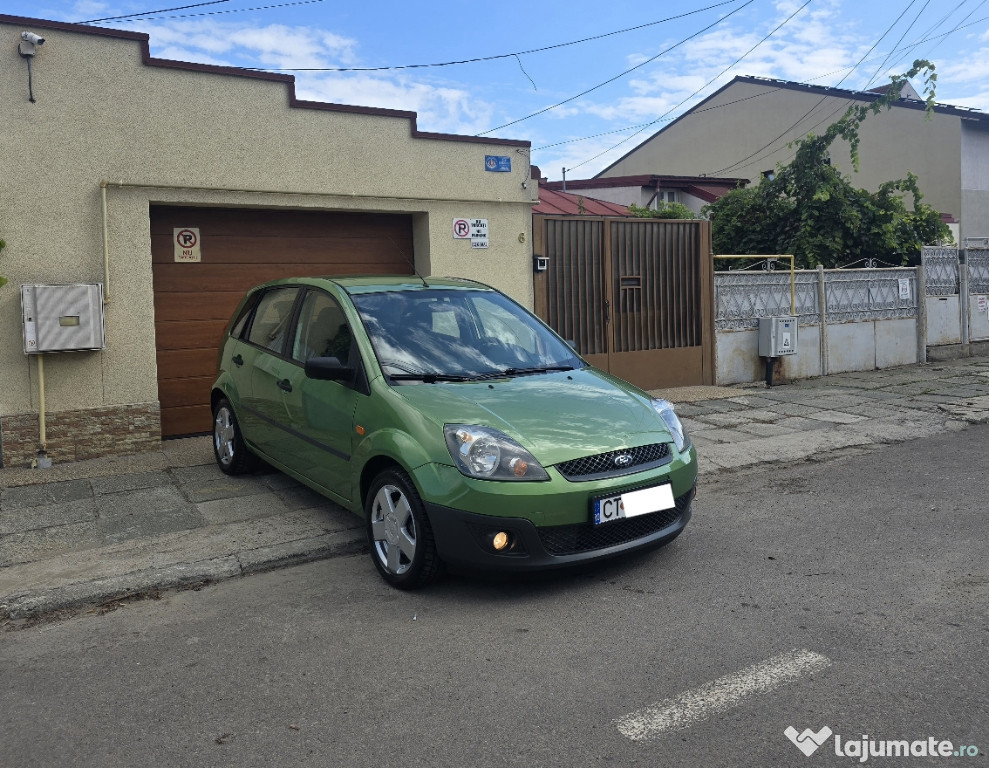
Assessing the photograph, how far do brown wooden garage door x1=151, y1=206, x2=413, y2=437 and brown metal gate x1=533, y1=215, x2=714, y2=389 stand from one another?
2.19 metres

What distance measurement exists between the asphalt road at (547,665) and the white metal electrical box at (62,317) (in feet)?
12.2

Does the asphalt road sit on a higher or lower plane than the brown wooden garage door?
lower

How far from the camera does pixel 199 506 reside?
19.8 ft

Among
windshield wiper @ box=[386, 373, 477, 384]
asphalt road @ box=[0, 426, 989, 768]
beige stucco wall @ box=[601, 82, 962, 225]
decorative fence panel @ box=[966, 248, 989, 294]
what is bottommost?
asphalt road @ box=[0, 426, 989, 768]

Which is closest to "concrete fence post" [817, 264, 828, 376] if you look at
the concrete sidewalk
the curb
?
the concrete sidewalk

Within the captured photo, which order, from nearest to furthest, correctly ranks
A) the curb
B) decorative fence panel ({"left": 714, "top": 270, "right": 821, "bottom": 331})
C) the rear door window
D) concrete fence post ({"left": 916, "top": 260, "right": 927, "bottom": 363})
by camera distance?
the curb < the rear door window < decorative fence panel ({"left": 714, "top": 270, "right": 821, "bottom": 331}) < concrete fence post ({"left": 916, "top": 260, "right": 927, "bottom": 363})

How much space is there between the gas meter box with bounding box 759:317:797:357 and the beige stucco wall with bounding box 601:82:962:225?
14175 mm

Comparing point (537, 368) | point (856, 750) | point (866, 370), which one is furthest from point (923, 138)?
point (856, 750)

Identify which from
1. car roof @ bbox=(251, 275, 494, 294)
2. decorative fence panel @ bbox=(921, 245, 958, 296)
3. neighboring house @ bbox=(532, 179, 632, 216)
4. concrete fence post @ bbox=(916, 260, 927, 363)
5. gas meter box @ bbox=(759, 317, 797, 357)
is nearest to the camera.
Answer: car roof @ bbox=(251, 275, 494, 294)

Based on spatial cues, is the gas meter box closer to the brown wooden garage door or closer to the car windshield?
the brown wooden garage door

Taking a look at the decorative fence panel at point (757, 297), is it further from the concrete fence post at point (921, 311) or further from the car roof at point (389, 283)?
the car roof at point (389, 283)

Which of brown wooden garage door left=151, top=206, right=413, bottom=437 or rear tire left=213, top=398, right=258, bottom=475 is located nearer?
rear tire left=213, top=398, right=258, bottom=475

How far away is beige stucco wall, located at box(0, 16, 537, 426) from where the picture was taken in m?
7.29

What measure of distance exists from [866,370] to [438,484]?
11024mm
